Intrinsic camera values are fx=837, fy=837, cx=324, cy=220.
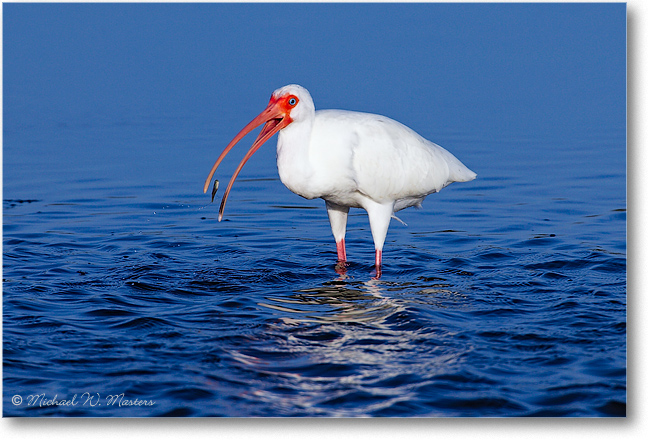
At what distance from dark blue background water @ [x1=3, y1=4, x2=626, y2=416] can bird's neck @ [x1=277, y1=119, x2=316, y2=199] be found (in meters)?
0.64

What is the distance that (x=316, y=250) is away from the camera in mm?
8688

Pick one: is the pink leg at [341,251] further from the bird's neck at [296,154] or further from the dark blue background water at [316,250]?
the bird's neck at [296,154]

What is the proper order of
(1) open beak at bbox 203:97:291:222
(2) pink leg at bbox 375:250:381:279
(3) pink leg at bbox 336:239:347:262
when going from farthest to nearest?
(3) pink leg at bbox 336:239:347:262
(2) pink leg at bbox 375:250:381:279
(1) open beak at bbox 203:97:291:222

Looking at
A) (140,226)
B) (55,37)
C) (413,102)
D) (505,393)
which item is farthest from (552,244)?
(55,37)

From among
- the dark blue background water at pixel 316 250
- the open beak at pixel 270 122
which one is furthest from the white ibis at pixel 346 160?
the dark blue background water at pixel 316 250

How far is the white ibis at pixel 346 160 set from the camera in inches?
268

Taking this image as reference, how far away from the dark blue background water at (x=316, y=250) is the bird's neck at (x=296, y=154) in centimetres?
64

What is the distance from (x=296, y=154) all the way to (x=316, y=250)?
6.80ft

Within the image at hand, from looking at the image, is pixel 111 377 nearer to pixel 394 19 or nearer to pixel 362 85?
pixel 394 19

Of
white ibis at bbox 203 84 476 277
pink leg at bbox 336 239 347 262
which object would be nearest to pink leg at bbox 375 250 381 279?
white ibis at bbox 203 84 476 277

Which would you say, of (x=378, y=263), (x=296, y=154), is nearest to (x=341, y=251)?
(x=378, y=263)

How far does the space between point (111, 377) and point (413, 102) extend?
5974mm

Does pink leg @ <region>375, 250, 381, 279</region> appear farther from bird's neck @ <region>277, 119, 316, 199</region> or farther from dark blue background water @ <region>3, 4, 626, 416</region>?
bird's neck @ <region>277, 119, 316, 199</region>

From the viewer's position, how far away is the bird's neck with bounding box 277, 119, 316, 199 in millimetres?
6801
